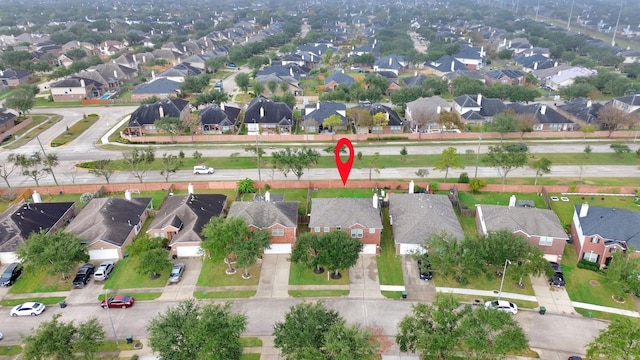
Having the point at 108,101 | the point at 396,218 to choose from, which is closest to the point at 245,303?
the point at 396,218

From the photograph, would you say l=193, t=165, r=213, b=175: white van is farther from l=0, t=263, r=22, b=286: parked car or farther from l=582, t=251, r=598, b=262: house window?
l=582, t=251, r=598, b=262: house window

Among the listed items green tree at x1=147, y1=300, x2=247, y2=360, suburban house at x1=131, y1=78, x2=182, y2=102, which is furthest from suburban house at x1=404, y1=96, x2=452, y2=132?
green tree at x1=147, y1=300, x2=247, y2=360

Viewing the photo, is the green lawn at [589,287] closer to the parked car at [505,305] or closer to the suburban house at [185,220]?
the parked car at [505,305]

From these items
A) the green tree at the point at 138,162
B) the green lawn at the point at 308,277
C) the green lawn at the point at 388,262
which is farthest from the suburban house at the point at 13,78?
the green lawn at the point at 388,262

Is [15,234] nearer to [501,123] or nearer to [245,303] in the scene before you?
[245,303]

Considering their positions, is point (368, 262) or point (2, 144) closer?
point (368, 262)
